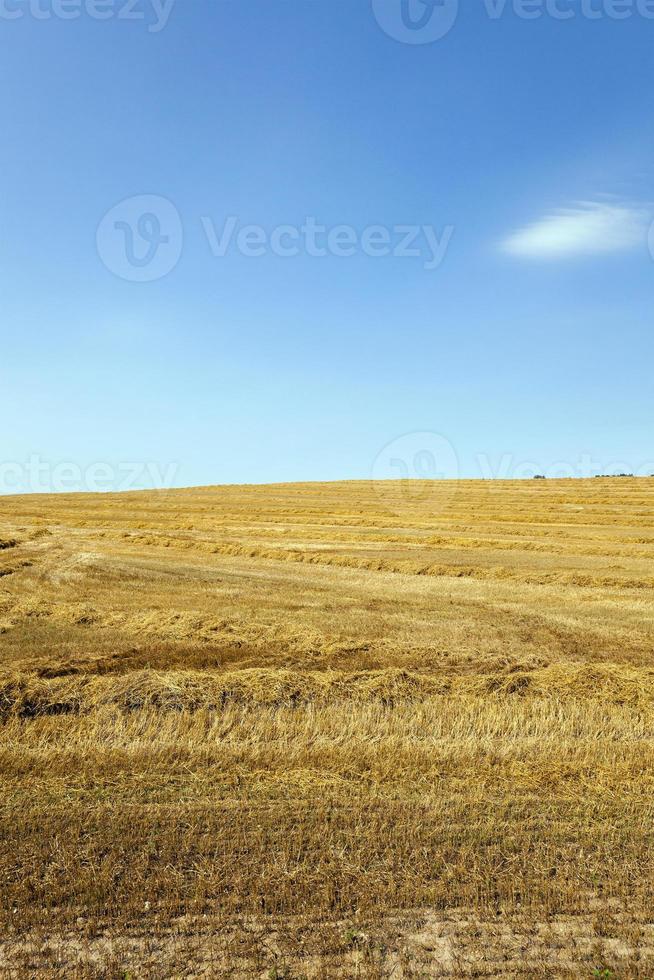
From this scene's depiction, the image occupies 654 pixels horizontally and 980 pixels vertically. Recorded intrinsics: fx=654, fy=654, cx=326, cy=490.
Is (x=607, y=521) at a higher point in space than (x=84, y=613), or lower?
higher

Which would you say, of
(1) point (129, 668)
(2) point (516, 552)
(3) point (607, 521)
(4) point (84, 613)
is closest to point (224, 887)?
(1) point (129, 668)

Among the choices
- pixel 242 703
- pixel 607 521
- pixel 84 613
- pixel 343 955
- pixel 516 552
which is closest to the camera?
pixel 343 955

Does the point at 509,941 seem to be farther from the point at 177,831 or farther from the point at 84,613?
the point at 84,613

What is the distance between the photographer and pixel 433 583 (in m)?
20.1

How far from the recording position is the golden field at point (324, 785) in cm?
459

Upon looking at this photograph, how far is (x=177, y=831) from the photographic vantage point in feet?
19.1

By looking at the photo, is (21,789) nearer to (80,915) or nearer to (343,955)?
(80,915)

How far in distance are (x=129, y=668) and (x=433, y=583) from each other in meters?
11.5

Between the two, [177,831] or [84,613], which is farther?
[84,613]

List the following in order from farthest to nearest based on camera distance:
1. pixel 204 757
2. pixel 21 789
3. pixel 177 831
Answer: pixel 204 757 → pixel 21 789 → pixel 177 831

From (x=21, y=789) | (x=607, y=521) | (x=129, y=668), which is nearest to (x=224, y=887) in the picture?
(x=21, y=789)

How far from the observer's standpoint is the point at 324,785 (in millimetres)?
6695

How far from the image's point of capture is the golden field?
15.1ft

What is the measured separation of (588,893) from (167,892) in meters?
3.26
